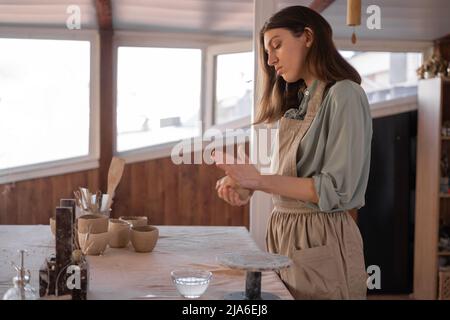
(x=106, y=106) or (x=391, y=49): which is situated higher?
(x=391, y=49)

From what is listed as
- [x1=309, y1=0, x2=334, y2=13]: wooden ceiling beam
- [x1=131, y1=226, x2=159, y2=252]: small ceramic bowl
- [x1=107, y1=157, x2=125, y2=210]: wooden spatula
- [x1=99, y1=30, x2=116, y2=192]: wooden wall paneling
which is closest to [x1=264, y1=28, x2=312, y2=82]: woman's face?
[x1=131, y1=226, x2=159, y2=252]: small ceramic bowl

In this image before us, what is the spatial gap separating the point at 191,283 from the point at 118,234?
0.69m

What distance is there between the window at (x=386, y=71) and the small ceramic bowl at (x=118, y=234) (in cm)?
338

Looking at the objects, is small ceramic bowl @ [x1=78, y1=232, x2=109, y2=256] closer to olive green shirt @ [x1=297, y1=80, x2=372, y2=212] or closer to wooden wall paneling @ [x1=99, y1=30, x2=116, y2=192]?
olive green shirt @ [x1=297, y1=80, x2=372, y2=212]

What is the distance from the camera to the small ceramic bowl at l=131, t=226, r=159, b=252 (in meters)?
1.99

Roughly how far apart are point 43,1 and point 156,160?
1.56 metres

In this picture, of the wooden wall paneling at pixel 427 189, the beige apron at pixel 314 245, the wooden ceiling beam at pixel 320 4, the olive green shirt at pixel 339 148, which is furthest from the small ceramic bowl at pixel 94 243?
the wooden wall paneling at pixel 427 189

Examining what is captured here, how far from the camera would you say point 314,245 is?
1626 mm

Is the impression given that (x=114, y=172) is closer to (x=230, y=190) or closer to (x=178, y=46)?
(x=230, y=190)

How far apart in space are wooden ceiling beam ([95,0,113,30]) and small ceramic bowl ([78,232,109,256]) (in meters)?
2.14

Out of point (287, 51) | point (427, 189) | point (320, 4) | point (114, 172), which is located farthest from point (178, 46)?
point (287, 51)

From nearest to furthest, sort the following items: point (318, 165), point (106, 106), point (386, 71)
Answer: point (318, 165) < point (106, 106) < point (386, 71)

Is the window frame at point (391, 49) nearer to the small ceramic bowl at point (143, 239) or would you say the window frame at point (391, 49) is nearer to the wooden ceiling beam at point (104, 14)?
the wooden ceiling beam at point (104, 14)
